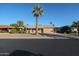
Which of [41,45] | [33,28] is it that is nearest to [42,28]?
[33,28]

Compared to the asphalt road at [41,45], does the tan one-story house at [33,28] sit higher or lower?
higher

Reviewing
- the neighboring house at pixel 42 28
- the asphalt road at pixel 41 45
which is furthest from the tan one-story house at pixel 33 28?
the asphalt road at pixel 41 45

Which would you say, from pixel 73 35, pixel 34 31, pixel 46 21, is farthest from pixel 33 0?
pixel 73 35

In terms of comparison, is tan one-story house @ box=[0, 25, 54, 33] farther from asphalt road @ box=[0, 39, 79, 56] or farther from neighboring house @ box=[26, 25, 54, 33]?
asphalt road @ box=[0, 39, 79, 56]

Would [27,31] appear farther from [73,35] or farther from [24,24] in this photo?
[73,35]

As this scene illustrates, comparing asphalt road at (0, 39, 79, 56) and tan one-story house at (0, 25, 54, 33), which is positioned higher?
tan one-story house at (0, 25, 54, 33)

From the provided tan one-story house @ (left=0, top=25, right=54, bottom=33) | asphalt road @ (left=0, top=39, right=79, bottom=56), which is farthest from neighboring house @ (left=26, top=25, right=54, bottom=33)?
asphalt road @ (left=0, top=39, right=79, bottom=56)

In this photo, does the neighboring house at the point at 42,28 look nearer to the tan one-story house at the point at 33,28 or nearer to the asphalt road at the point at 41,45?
the tan one-story house at the point at 33,28

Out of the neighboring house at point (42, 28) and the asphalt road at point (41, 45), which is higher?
the neighboring house at point (42, 28)
